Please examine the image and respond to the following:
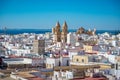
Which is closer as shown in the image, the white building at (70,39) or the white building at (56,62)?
the white building at (56,62)

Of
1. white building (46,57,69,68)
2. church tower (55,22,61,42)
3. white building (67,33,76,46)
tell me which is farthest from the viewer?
white building (67,33,76,46)

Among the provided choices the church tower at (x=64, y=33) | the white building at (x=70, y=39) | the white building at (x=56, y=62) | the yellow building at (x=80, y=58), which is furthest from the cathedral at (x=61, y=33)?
the white building at (x=56, y=62)

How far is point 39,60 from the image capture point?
36.3 ft

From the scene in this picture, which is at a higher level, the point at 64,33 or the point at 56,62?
the point at 64,33

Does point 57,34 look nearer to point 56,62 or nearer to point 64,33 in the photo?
point 64,33

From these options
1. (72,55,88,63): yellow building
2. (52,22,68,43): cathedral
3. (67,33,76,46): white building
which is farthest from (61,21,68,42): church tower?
(72,55,88,63): yellow building

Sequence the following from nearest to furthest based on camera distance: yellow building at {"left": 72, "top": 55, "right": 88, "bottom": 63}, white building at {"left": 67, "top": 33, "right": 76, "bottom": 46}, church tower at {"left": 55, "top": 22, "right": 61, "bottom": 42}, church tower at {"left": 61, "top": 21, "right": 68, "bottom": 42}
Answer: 1. yellow building at {"left": 72, "top": 55, "right": 88, "bottom": 63}
2. church tower at {"left": 61, "top": 21, "right": 68, "bottom": 42}
3. church tower at {"left": 55, "top": 22, "right": 61, "bottom": 42}
4. white building at {"left": 67, "top": 33, "right": 76, "bottom": 46}

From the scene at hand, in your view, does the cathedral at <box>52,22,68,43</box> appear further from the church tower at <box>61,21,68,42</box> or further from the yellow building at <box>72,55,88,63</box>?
the yellow building at <box>72,55,88,63</box>

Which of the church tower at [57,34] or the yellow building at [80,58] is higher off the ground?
the church tower at [57,34]

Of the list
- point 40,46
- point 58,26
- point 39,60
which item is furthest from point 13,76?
point 58,26

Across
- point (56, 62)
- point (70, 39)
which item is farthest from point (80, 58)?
point (70, 39)

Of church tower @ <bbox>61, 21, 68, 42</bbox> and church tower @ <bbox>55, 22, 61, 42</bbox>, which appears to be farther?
church tower @ <bbox>55, 22, 61, 42</bbox>

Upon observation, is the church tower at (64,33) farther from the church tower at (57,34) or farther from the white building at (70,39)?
the white building at (70,39)

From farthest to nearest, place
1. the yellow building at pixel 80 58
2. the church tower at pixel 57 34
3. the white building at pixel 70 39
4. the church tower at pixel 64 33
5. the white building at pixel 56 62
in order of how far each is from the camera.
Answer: the white building at pixel 70 39 → the church tower at pixel 57 34 → the church tower at pixel 64 33 → the yellow building at pixel 80 58 → the white building at pixel 56 62
